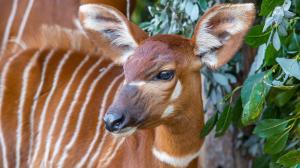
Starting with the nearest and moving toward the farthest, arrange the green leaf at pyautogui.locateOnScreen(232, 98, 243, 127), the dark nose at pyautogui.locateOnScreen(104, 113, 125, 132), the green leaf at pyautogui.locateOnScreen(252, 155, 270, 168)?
the dark nose at pyautogui.locateOnScreen(104, 113, 125, 132)
the green leaf at pyautogui.locateOnScreen(232, 98, 243, 127)
the green leaf at pyautogui.locateOnScreen(252, 155, 270, 168)

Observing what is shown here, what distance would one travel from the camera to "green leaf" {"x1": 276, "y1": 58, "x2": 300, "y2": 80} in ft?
10.1

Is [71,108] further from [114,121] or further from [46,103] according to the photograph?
[114,121]

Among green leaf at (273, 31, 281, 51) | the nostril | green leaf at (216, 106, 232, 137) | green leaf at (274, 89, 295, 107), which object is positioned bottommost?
green leaf at (274, 89, 295, 107)

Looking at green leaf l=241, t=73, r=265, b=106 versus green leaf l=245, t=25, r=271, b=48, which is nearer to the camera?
green leaf l=245, t=25, r=271, b=48

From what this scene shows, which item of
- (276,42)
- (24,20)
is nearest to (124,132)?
(276,42)

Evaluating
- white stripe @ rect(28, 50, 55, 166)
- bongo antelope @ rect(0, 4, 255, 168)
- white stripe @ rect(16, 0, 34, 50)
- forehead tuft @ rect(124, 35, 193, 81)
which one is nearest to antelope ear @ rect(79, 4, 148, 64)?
bongo antelope @ rect(0, 4, 255, 168)

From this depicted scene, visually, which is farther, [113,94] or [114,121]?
[113,94]

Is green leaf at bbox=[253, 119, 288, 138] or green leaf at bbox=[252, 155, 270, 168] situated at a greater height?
green leaf at bbox=[253, 119, 288, 138]

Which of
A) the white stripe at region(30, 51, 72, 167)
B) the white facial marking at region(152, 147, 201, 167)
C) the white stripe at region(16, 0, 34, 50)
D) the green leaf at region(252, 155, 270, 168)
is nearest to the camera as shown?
the white facial marking at region(152, 147, 201, 167)

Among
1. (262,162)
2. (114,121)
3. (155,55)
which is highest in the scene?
(155,55)

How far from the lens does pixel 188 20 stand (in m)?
3.99

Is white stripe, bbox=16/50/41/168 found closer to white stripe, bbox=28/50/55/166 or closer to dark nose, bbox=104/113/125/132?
white stripe, bbox=28/50/55/166

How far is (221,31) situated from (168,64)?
0.85ft

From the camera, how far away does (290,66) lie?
311 centimetres
